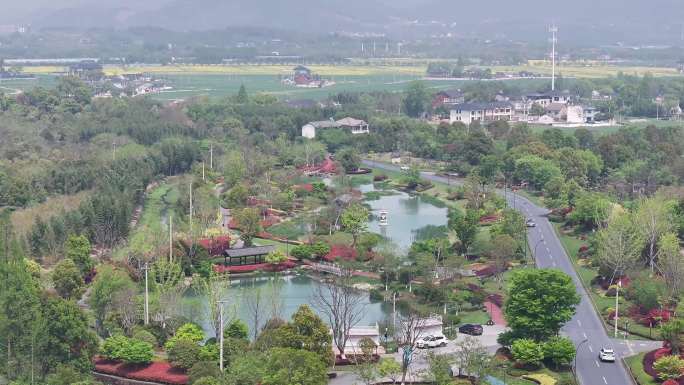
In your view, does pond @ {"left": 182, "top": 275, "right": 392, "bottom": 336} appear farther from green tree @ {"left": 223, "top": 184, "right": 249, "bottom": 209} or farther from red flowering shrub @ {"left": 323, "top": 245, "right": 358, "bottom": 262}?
green tree @ {"left": 223, "top": 184, "right": 249, "bottom": 209}

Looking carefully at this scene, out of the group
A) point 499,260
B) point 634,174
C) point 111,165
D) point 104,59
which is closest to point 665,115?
point 634,174

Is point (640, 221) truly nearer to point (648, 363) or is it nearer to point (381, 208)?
point (648, 363)

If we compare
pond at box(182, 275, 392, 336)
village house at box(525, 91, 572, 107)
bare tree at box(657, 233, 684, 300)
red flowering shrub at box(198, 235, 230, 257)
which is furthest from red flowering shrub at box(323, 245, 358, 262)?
village house at box(525, 91, 572, 107)

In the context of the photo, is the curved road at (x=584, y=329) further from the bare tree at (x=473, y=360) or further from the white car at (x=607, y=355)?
the bare tree at (x=473, y=360)

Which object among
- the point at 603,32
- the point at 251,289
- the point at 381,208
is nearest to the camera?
the point at 251,289

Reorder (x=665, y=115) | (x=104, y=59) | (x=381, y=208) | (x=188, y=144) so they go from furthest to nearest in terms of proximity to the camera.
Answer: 1. (x=104, y=59)
2. (x=665, y=115)
3. (x=188, y=144)
4. (x=381, y=208)

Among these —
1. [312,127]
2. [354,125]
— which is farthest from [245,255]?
[354,125]

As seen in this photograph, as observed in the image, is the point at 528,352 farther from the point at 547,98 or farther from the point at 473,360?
the point at 547,98
